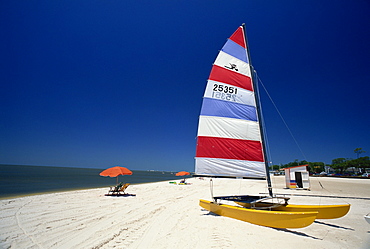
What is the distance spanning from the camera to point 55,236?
14.1ft

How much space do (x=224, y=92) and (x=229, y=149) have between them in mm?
2225

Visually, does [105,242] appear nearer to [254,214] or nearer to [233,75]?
[254,214]

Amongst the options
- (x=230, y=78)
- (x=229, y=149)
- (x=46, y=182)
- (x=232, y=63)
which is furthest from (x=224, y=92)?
(x=46, y=182)

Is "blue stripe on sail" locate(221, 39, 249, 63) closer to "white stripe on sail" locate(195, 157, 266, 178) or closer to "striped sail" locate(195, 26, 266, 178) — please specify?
"striped sail" locate(195, 26, 266, 178)

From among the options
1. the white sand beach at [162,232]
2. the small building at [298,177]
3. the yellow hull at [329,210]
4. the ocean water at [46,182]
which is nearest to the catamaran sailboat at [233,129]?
the yellow hull at [329,210]

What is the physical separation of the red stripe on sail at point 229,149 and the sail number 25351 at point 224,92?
1626 millimetres

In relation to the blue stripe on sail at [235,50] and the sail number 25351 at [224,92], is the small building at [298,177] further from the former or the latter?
the blue stripe on sail at [235,50]

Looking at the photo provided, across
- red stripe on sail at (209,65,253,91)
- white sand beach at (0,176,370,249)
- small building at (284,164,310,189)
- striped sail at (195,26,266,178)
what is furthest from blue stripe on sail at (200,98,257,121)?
small building at (284,164,310,189)

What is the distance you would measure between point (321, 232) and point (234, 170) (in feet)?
9.11

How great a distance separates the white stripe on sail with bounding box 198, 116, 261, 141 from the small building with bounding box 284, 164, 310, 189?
43.9 feet

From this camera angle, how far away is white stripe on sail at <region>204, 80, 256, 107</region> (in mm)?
6648

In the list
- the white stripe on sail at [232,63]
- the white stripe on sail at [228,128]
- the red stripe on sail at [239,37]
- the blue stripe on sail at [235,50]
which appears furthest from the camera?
the red stripe on sail at [239,37]

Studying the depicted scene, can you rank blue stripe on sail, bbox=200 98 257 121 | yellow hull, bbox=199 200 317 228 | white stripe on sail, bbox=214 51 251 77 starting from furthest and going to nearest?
white stripe on sail, bbox=214 51 251 77
blue stripe on sail, bbox=200 98 257 121
yellow hull, bbox=199 200 317 228

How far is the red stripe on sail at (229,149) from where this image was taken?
20.3 ft
